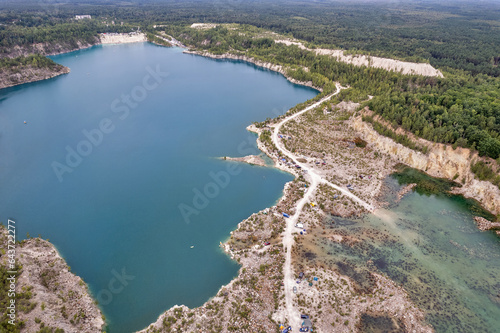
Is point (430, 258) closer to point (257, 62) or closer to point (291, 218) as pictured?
point (291, 218)

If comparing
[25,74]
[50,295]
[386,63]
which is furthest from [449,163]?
[25,74]

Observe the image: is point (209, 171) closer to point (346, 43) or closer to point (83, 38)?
point (346, 43)

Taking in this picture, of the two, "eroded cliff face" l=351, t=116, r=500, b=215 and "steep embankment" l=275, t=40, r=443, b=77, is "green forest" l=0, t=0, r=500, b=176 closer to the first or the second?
"eroded cliff face" l=351, t=116, r=500, b=215

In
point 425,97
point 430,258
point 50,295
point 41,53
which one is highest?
point 425,97

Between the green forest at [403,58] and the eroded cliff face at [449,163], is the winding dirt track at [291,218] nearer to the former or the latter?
the eroded cliff face at [449,163]

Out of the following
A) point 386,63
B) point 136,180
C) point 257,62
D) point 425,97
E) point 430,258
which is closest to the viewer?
point 430,258

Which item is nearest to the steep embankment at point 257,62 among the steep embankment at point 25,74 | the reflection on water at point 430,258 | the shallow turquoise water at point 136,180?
the shallow turquoise water at point 136,180

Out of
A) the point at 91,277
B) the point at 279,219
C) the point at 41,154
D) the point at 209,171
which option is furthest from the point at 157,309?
the point at 41,154
